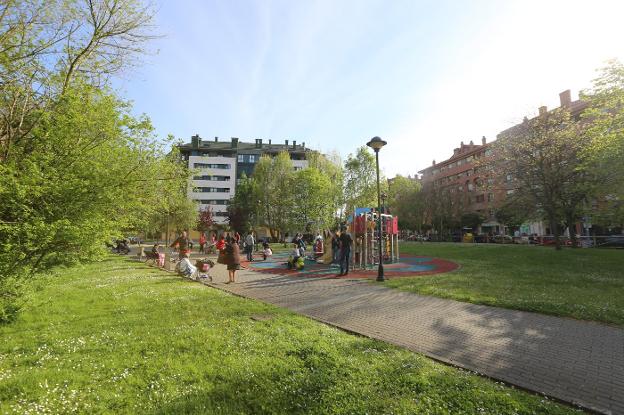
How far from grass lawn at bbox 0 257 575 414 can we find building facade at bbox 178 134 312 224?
218ft

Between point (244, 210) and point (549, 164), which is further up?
point (549, 164)

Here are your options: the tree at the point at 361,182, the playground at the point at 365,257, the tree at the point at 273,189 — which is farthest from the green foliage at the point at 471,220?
the playground at the point at 365,257

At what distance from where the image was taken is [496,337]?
5762mm

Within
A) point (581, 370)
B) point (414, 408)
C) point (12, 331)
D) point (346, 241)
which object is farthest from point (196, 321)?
point (346, 241)

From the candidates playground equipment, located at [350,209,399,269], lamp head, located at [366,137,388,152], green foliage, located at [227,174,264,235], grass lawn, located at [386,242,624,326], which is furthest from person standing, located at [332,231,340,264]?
green foliage, located at [227,174,264,235]

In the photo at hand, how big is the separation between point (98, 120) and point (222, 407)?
21.5ft

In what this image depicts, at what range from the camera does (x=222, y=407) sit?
3367mm

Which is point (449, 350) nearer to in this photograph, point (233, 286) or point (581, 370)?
point (581, 370)

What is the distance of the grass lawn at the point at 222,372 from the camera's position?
11.1 feet

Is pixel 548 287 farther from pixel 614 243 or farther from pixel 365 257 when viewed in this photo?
pixel 614 243

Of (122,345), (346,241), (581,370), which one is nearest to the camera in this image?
(581,370)

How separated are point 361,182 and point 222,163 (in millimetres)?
41857

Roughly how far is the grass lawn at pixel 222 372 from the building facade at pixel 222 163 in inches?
2619

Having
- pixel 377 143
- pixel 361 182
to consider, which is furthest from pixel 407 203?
pixel 377 143
